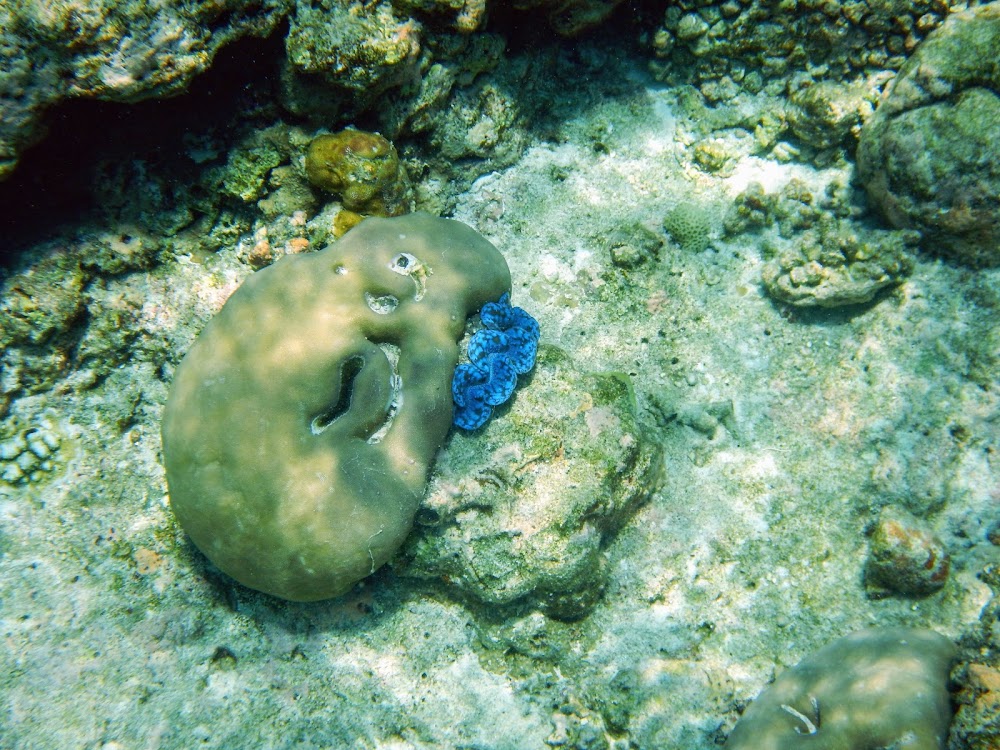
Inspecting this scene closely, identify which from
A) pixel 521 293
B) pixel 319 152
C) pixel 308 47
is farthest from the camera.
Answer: pixel 521 293

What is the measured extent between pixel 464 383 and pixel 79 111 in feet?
9.70

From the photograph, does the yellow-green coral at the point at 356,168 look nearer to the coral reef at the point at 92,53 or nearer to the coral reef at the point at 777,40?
the coral reef at the point at 92,53

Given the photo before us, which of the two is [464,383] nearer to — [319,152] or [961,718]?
[319,152]

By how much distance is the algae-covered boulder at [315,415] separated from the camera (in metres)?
3.38

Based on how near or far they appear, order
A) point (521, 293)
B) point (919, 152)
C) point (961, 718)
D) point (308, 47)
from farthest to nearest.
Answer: point (521, 293), point (919, 152), point (308, 47), point (961, 718)

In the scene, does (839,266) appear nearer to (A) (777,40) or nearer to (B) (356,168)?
(A) (777,40)

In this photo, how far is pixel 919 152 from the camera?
4.27 m

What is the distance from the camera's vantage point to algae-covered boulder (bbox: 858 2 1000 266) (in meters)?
4.08

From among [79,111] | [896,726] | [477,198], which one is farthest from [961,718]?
[79,111]

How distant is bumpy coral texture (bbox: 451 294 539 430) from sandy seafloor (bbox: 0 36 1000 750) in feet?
2.66

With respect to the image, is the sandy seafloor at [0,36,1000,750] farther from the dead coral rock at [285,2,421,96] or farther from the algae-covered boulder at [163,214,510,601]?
the dead coral rock at [285,2,421,96]

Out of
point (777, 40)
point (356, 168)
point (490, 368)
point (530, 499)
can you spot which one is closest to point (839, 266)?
point (777, 40)

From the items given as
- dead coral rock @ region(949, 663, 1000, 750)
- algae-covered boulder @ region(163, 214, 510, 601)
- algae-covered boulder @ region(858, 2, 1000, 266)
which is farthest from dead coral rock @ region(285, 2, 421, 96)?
dead coral rock @ region(949, 663, 1000, 750)

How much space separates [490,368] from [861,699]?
3035mm
